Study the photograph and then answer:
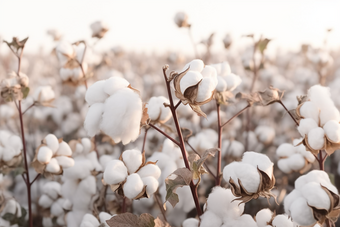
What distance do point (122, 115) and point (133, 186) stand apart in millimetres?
188

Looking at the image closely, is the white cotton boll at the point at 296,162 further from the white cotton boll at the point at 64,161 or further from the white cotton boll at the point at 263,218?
the white cotton boll at the point at 64,161

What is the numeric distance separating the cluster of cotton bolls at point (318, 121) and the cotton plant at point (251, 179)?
0.47 ft

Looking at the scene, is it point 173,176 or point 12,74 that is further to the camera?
point 12,74

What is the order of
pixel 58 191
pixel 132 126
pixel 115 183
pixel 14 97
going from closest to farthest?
pixel 132 126
pixel 115 183
pixel 14 97
pixel 58 191

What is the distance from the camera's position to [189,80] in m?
0.67

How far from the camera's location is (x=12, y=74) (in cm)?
117

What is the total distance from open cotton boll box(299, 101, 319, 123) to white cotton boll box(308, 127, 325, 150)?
0.04 m

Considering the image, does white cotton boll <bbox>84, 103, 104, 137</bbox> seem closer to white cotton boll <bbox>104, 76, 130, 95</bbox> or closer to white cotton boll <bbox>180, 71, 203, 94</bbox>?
white cotton boll <bbox>104, 76, 130, 95</bbox>

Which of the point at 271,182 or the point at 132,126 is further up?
the point at 132,126

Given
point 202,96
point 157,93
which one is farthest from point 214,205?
point 157,93

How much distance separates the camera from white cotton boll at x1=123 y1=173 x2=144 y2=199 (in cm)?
76

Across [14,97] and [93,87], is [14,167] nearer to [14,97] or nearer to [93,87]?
[14,97]

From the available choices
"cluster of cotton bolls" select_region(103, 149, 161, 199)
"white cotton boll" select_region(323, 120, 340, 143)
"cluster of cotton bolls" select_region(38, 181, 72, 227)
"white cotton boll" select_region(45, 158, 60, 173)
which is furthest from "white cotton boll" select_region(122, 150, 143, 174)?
"cluster of cotton bolls" select_region(38, 181, 72, 227)

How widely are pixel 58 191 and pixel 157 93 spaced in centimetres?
210
